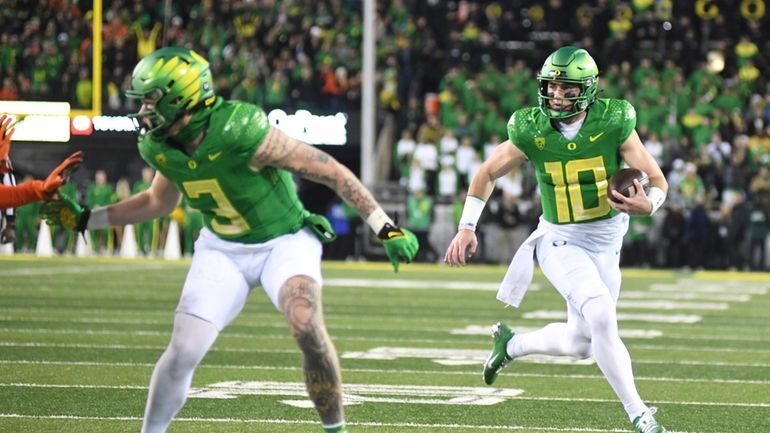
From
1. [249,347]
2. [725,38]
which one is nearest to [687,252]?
[725,38]

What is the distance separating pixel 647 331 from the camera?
446 inches

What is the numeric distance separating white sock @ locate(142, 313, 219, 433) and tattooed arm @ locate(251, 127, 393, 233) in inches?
23.9

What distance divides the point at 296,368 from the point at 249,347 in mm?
1216

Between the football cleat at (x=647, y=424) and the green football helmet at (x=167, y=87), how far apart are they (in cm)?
212

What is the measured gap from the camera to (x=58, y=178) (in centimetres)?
541

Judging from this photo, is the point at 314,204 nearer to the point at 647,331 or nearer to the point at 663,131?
the point at 663,131

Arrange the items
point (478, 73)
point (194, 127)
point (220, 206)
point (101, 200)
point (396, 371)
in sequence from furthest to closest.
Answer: point (478, 73) < point (101, 200) < point (396, 371) < point (220, 206) < point (194, 127)

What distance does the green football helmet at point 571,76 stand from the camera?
637 centimetres

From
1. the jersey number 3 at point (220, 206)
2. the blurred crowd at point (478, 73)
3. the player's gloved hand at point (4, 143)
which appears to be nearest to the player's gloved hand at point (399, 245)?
the jersey number 3 at point (220, 206)

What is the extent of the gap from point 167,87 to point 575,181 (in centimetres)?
212

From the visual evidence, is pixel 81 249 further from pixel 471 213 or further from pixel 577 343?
pixel 577 343

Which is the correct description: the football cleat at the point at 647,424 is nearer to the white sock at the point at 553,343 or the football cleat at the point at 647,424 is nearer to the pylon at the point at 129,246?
the white sock at the point at 553,343

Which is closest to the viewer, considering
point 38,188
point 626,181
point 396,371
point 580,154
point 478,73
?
point 38,188

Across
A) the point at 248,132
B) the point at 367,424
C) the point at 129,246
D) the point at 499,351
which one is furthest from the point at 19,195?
the point at 129,246
